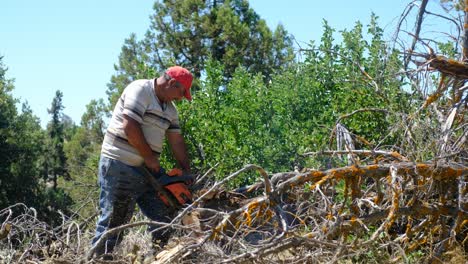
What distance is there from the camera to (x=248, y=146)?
8094 mm

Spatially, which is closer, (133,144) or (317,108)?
(133,144)

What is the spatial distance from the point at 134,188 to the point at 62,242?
76 centimetres

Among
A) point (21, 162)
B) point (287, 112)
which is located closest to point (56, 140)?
point (21, 162)

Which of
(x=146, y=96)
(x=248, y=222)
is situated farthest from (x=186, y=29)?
(x=248, y=222)

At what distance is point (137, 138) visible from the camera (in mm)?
6051

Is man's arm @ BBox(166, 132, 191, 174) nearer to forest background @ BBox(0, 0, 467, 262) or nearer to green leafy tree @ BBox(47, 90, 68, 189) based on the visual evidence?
forest background @ BBox(0, 0, 467, 262)

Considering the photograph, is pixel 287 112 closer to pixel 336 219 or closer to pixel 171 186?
pixel 171 186

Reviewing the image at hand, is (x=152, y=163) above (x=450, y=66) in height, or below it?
below

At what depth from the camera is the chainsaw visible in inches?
246

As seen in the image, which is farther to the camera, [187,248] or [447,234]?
[447,234]

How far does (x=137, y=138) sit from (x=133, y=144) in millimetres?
67

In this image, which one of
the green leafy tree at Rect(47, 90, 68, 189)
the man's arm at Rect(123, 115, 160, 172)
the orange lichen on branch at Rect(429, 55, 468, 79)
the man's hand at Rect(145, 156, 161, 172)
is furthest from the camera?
the green leafy tree at Rect(47, 90, 68, 189)

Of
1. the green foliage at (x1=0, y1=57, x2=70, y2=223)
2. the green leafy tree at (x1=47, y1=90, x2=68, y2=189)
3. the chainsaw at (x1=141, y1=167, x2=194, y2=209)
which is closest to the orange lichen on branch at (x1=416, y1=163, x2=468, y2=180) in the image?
the chainsaw at (x1=141, y1=167, x2=194, y2=209)

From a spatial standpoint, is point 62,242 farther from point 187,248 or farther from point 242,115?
point 242,115
